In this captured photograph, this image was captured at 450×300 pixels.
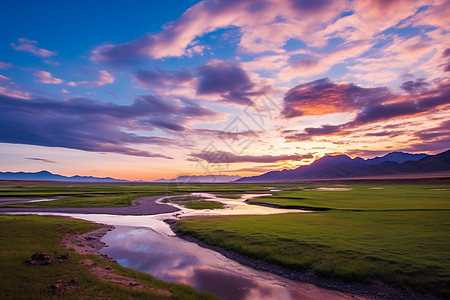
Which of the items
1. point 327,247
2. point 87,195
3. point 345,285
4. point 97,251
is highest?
point 327,247

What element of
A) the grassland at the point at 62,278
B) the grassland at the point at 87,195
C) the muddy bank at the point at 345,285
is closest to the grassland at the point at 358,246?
the muddy bank at the point at 345,285

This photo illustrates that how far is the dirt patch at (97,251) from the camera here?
13.6m

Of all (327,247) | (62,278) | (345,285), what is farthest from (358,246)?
(62,278)

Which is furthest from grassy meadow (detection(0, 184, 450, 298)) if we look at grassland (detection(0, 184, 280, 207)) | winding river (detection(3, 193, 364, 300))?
grassland (detection(0, 184, 280, 207))

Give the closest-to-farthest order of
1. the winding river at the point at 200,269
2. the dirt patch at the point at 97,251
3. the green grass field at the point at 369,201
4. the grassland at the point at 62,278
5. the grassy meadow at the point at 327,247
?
the grassland at the point at 62,278 < the dirt patch at the point at 97,251 < the grassy meadow at the point at 327,247 < the winding river at the point at 200,269 < the green grass field at the point at 369,201

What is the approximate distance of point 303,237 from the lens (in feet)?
75.6

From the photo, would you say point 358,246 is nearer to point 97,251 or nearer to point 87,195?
point 97,251

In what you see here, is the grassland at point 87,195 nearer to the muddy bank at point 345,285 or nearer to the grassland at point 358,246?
the grassland at point 358,246

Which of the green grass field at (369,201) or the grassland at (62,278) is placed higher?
the grassland at (62,278)

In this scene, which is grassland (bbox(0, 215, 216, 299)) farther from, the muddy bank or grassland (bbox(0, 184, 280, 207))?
grassland (bbox(0, 184, 280, 207))

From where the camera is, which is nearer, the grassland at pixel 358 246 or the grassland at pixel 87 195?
the grassland at pixel 358 246

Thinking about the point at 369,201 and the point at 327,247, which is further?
the point at 369,201

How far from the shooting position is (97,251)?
73.6 ft

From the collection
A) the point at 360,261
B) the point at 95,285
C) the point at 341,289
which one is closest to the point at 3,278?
the point at 95,285
